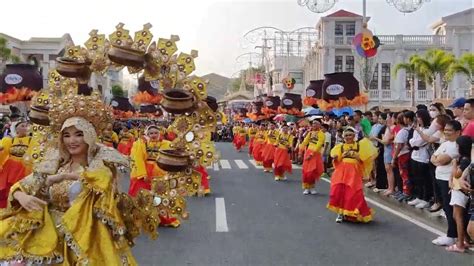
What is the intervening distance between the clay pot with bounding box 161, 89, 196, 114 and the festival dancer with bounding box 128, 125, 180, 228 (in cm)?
356

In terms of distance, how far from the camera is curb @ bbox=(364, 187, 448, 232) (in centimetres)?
893

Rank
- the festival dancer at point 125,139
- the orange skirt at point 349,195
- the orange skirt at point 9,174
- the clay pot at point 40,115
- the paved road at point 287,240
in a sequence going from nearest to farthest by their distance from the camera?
the clay pot at point 40,115, the paved road at point 287,240, the orange skirt at point 9,174, the orange skirt at point 349,195, the festival dancer at point 125,139

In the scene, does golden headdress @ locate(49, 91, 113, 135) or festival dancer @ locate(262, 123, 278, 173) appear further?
festival dancer @ locate(262, 123, 278, 173)

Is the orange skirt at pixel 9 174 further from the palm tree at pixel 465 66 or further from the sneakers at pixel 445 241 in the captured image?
the palm tree at pixel 465 66

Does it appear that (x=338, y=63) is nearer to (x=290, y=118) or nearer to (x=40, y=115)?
(x=290, y=118)

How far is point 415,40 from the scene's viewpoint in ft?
146

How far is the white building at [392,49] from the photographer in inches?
1708

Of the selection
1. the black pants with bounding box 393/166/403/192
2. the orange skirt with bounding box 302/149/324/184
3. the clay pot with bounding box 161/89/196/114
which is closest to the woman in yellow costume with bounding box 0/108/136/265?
the clay pot with bounding box 161/89/196/114

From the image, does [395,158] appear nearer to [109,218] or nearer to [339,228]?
[339,228]

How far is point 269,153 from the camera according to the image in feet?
61.2

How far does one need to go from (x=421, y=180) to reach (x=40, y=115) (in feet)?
23.7

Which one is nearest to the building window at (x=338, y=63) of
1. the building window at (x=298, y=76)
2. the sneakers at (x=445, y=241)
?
the building window at (x=298, y=76)

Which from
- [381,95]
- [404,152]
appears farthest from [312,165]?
[381,95]

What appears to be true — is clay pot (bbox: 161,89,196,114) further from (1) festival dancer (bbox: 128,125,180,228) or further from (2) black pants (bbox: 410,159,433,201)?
(2) black pants (bbox: 410,159,433,201)
